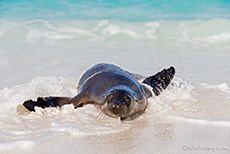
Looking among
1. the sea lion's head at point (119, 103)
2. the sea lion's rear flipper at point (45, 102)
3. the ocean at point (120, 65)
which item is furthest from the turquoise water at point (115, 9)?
the sea lion's head at point (119, 103)

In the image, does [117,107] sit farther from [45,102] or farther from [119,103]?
[45,102]

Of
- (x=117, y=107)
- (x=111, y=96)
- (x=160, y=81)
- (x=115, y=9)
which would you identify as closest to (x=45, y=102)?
(x=111, y=96)

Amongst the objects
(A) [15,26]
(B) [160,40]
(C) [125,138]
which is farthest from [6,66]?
(A) [15,26]

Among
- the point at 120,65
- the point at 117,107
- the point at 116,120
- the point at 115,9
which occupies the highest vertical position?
the point at 117,107

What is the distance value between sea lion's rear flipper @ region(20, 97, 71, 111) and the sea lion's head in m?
0.73

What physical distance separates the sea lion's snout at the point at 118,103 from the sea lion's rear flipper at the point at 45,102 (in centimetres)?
81

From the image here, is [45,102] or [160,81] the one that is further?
[160,81]

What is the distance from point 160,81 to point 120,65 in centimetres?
356

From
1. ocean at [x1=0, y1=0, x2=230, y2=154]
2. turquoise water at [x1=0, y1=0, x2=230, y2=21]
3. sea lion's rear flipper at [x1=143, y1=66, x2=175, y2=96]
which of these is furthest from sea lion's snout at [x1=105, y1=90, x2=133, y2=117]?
turquoise water at [x1=0, y1=0, x2=230, y2=21]

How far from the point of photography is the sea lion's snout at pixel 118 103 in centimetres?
438

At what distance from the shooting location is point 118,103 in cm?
436

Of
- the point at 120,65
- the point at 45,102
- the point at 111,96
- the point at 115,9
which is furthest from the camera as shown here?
the point at 115,9

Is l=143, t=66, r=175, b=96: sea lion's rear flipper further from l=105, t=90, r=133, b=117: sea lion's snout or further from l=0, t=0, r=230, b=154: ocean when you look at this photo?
l=105, t=90, r=133, b=117: sea lion's snout

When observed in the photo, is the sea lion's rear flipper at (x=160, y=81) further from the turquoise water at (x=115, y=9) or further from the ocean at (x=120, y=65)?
the turquoise water at (x=115, y=9)
